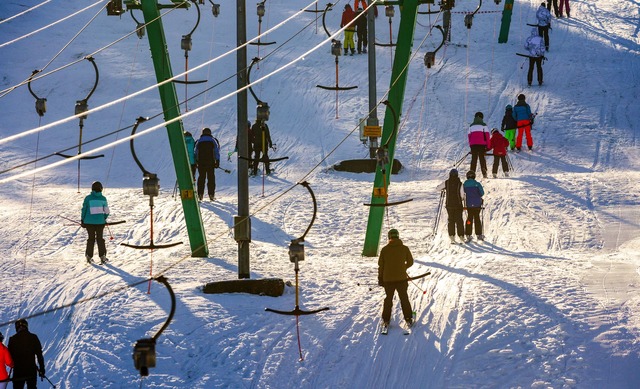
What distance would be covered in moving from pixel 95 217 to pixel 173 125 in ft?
6.70

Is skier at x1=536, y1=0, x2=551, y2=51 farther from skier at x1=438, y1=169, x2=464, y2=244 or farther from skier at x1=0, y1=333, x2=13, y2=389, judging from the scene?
skier at x1=0, y1=333, x2=13, y2=389

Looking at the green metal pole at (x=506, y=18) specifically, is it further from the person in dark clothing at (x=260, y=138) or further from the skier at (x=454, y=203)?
the skier at (x=454, y=203)

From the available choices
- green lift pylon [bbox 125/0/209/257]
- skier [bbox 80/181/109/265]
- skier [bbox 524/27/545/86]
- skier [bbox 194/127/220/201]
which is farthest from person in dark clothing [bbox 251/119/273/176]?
skier [bbox 524/27/545/86]

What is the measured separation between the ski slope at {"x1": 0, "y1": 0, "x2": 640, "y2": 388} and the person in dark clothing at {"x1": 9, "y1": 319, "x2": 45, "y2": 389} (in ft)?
1.27

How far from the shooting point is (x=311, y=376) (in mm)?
14445

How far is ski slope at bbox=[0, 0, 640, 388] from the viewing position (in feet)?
48.5

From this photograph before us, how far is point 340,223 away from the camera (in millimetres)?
22156

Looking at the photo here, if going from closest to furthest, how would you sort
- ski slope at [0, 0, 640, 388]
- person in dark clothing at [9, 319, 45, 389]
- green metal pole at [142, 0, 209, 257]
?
person in dark clothing at [9, 319, 45, 389] → ski slope at [0, 0, 640, 388] → green metal pole at [142, 0, 209, 257]

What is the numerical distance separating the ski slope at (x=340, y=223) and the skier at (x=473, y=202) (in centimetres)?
38

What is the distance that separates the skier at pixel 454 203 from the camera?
20188mm

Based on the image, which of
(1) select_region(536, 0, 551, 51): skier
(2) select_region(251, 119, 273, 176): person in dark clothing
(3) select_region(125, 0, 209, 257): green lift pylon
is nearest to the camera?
(3) select_region(125, 0, 209, 257): green lift pylon

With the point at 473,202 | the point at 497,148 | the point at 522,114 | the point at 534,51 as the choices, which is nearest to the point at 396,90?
the point at 473,202

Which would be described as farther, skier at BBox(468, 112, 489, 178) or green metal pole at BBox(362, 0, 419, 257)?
skier at BBox(468, 112, 489, 178)

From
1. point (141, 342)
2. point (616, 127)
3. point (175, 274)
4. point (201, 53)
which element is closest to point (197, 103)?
point (201, 53)
